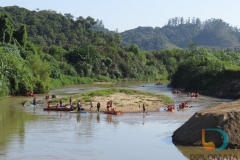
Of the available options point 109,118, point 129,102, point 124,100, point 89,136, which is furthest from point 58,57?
point 89,136

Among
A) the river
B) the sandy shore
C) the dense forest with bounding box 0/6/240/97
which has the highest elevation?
the dense forest with bounding box 0/6/240/97

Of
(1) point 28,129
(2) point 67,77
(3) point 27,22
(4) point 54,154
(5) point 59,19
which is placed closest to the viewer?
(4) point 54,154

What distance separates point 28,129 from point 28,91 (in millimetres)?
32662

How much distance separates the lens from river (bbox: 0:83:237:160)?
90.8 ft

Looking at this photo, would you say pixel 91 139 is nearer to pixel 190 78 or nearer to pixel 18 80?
pixel 18 80

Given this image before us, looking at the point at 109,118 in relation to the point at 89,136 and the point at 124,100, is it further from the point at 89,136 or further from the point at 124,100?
the point at 124,100

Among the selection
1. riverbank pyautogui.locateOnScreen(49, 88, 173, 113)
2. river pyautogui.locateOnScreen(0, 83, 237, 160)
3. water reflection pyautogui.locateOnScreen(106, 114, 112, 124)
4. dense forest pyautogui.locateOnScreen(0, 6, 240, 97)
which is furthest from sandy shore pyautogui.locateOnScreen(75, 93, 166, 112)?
dense forest pyautogui.locateOnScreen(0, 6, 240, 97)

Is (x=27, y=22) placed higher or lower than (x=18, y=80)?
higher

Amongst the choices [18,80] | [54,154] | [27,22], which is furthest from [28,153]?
[27,22]

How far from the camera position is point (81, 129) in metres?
37.5

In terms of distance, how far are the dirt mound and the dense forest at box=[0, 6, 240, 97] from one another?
124 feet

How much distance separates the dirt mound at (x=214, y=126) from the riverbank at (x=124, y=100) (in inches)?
835

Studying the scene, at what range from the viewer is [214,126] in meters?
28.3

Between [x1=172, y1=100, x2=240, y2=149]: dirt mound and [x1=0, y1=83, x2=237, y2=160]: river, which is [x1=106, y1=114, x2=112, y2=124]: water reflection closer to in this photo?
[x1=0, y1=83, x2=237, y2=160]: river
